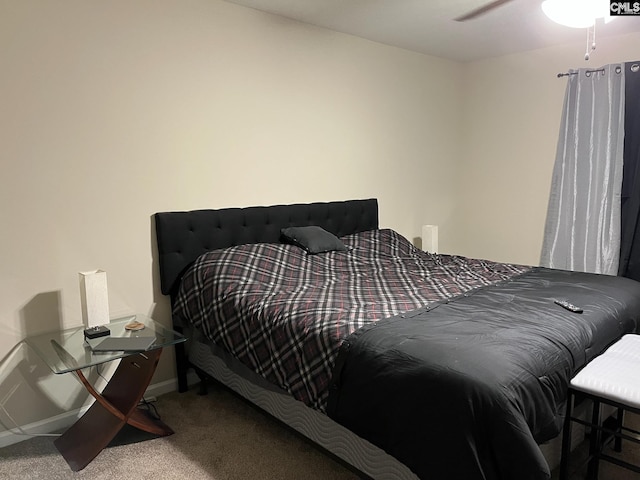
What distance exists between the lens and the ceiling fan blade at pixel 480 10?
2.86m

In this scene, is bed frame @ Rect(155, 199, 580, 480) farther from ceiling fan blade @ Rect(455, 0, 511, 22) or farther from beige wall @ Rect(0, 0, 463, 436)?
ceiling fan blade @ Rect(455, 0, 511, 22)

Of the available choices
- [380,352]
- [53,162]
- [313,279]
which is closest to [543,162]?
[313,279]

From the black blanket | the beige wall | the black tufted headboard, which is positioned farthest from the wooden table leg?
the black blanket

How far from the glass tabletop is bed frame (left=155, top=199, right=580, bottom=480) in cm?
35

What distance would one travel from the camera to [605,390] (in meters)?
1.66

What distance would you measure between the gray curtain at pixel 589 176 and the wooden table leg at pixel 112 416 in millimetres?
3357

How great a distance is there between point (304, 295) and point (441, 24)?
7.26 feet

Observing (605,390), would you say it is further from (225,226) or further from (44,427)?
(44,427)

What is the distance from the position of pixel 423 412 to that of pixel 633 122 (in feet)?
10.6

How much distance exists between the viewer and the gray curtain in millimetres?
3695

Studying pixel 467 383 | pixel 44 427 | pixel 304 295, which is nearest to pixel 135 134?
pixel 304 295

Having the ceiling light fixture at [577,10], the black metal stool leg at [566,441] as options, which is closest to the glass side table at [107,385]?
the black metal stool leg at [566,441]

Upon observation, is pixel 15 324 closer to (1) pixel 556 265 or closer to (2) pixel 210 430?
(2) pixel 210 430

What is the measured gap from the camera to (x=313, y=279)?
2750mm
